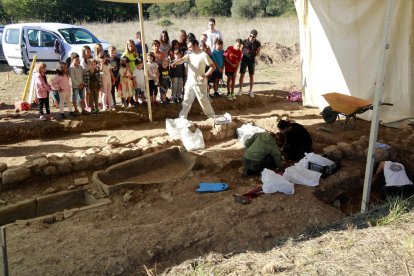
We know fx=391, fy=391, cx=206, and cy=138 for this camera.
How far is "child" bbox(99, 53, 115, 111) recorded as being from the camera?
8289 mm

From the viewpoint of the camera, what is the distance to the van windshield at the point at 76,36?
1296 cm

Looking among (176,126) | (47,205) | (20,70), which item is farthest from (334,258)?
(20,70)

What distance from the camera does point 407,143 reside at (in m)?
7.71

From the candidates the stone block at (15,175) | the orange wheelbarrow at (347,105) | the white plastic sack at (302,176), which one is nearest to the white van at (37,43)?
the stone block at (15,175)

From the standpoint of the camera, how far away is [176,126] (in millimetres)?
7969

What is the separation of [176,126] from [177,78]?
5.96 ft

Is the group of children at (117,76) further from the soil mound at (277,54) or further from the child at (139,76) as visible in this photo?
the soil mound at (277,54)

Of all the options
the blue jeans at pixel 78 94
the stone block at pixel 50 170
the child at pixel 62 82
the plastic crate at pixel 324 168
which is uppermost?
the child at pixel 62 82

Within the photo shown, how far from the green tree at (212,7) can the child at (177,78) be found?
96.1 feet

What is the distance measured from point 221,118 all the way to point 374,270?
18.3 ft

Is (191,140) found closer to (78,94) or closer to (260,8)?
(78,94)

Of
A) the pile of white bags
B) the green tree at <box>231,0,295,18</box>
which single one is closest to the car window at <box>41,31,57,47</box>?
the pile of white bags

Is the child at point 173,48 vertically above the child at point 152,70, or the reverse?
the child at point 173,48

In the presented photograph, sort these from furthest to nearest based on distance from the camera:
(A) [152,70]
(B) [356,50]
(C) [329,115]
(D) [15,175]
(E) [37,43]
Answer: (E) [37,43], (B) [356,50], (C) [329,115], (A) [152,70], (D) [15,175]
